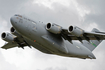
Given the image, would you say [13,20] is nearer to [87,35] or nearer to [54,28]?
[54,28]

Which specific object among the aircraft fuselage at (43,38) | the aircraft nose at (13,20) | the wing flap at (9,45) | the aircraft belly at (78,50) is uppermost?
the aircraft nose at (13,20)

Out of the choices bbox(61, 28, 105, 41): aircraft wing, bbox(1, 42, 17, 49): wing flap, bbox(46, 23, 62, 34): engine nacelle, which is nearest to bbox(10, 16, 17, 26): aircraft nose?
bbox(46, 23, 62, 34): engine nacelle

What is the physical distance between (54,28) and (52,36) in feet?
4.08

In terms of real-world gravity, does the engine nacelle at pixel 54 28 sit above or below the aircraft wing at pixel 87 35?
above

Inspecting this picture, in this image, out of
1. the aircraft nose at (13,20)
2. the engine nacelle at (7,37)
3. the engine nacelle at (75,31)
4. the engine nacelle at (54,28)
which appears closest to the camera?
the aircraft nose at (13,20)

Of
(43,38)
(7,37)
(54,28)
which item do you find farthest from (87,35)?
(7,37)

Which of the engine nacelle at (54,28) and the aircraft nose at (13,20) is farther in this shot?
the engine nacelle at (54,28)

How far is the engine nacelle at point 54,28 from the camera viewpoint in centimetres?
2262

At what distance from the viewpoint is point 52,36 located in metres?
23.6

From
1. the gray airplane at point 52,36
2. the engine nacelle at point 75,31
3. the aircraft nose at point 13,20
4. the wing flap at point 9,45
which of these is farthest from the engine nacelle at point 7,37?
the engine nacelle at point 75,31

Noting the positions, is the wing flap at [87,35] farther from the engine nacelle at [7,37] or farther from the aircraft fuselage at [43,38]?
the engine nacelle at [7,37]

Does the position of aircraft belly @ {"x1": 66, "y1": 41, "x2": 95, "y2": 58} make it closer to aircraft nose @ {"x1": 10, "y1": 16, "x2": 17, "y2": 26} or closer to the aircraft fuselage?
the aircraft fuselage

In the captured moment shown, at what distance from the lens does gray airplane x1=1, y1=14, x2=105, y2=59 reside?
72.4 feet

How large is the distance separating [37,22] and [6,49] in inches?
381
